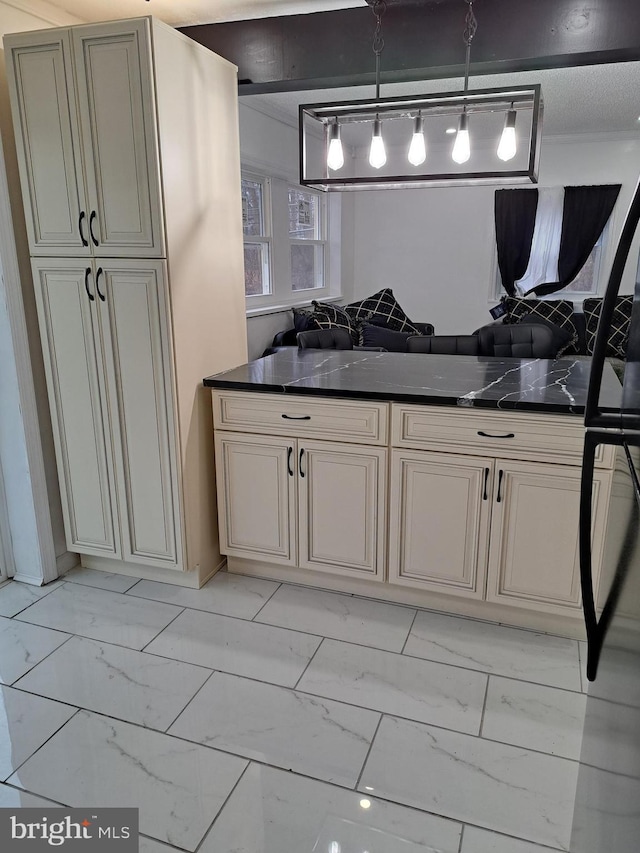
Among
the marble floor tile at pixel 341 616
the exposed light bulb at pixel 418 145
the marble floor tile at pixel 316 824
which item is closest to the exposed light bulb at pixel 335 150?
the exposed light bulb at pixel 418 145

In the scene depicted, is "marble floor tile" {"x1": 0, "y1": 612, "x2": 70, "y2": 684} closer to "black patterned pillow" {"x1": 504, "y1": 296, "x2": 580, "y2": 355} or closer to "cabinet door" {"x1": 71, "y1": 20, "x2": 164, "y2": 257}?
"cabinet door" {"x1": 71, "y1": 20, "x2": 164, "y2": 257}

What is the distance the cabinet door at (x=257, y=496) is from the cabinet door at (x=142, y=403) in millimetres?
231

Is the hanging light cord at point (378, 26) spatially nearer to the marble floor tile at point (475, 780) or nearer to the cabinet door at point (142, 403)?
the cabinet door at point (142, 403)

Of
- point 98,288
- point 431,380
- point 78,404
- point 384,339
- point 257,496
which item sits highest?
point 98,288

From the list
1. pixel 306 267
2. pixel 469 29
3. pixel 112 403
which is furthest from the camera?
pixel 306 267

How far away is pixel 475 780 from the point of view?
5.49 feet

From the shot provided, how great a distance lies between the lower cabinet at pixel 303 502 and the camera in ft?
7.96

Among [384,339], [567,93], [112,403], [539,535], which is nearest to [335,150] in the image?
[112,403]

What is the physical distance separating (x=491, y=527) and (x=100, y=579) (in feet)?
5.69

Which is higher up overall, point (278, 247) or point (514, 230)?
point (514, 230)

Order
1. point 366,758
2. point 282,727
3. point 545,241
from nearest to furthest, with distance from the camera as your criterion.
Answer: point 366,758 < point 282,727 < point 545,241

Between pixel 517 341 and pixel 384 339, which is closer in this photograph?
pixel 517 341

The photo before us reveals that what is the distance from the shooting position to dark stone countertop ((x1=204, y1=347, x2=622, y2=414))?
7.17 ft

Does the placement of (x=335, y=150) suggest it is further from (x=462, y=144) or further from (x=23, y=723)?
(x=23, y=723)
